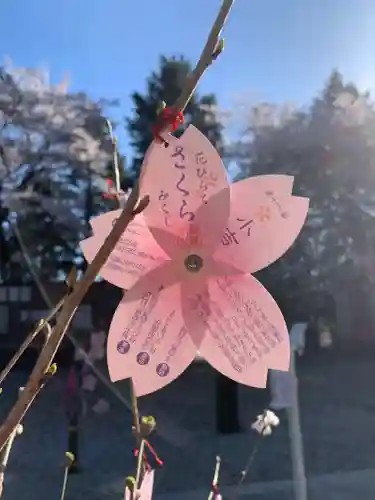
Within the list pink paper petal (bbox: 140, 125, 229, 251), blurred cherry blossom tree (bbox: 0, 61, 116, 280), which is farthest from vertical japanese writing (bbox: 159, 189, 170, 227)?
blurred cherry blossom tree (bbox: 0, 61, 116, 280)

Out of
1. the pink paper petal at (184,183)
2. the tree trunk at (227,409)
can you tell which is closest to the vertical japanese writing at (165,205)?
the pink paper petal at (184,183)

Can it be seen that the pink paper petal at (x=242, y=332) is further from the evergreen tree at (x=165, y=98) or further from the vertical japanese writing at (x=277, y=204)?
the evergreen tree at (x=165, y=98)

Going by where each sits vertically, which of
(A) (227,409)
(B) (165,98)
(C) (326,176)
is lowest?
(A) (227,409)

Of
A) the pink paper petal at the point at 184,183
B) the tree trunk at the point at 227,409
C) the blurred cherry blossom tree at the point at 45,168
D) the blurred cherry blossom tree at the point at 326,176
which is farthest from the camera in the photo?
the blurred cherry blossom tree at the point at 45,168

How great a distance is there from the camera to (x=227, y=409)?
297 cm

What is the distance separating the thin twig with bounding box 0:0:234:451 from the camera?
0.20 meters

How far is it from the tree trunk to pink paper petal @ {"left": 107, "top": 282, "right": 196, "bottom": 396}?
2.55 m

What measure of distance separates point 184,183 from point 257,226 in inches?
2.1

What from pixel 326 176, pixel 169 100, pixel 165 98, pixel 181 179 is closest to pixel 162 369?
pixel 181 179

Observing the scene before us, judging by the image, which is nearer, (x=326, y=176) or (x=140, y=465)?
(x=140, y=465)

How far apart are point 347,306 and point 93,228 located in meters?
4.47

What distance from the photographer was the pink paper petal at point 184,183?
33 cm

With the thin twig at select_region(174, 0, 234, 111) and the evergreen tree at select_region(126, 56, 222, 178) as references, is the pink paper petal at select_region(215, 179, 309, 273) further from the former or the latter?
the evergreen tree at select_region(126, 56, 222, 178)

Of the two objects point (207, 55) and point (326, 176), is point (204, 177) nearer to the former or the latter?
point (207, 55)
